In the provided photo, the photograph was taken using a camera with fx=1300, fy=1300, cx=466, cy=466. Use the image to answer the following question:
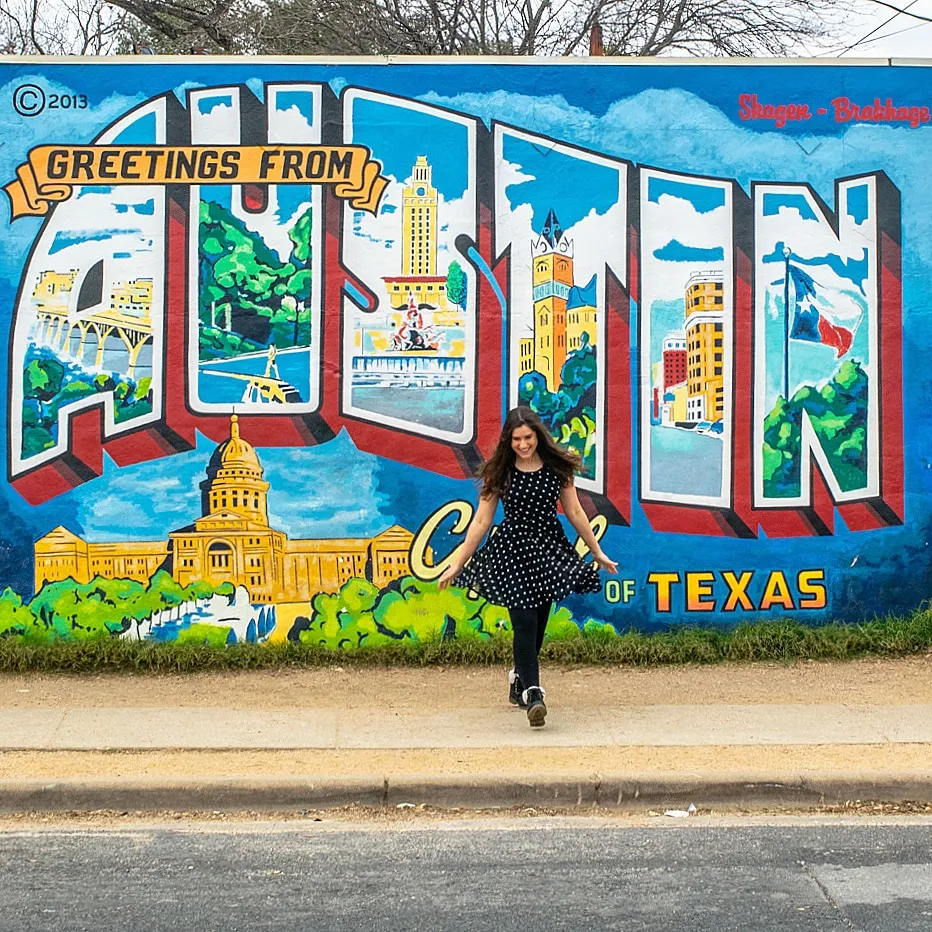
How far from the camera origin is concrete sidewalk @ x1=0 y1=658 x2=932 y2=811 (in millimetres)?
5934

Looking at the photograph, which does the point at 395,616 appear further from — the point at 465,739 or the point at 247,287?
the point at 247,287

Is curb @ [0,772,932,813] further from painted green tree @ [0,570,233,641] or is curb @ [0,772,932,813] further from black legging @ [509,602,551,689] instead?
painted green tree @ [0,570,233,641]

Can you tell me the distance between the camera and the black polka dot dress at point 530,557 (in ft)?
22.7

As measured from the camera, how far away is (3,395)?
27.7ft

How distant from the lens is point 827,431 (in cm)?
875

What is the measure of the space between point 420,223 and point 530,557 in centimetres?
271

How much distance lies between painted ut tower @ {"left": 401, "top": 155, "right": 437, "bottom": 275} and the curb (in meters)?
3.78

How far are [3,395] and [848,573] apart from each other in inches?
225

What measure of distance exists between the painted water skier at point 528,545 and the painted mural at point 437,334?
Answer: 5.01 feet

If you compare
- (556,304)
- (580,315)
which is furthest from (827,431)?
(556,304)

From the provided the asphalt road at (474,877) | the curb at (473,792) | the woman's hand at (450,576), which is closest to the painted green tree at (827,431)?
the woman's hand at (450,576)

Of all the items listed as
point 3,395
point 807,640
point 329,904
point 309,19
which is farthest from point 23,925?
point 309,19
